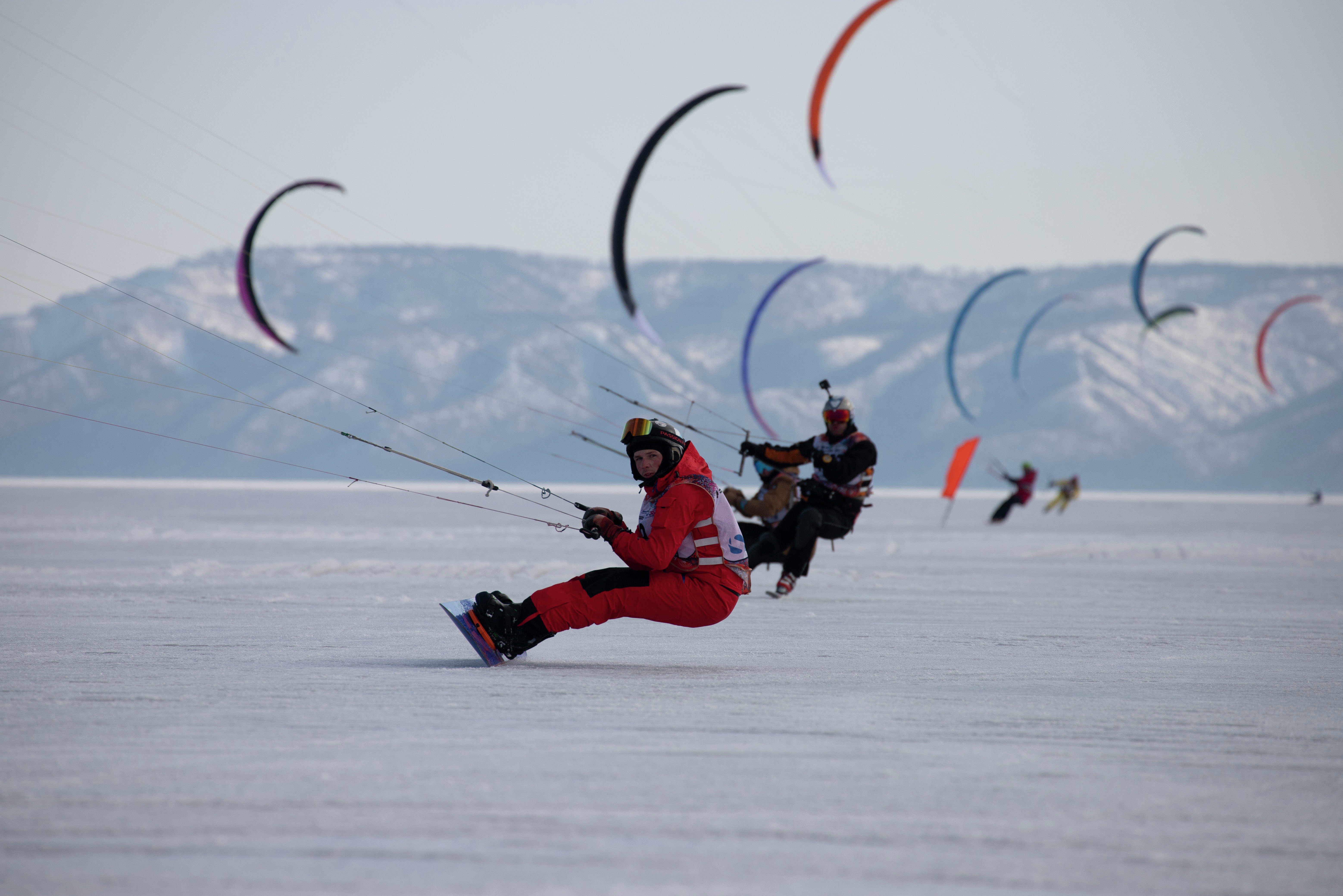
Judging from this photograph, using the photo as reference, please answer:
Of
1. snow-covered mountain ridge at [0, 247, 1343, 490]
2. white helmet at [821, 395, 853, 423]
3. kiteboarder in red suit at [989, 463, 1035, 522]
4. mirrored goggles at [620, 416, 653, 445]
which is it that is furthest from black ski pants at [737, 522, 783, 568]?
snow-covered mountain ridge at [0, 247, 1343, 490]

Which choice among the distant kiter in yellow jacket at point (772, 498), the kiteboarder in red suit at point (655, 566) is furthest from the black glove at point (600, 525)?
the distant kiter in yellow jacket at point (772, 498)

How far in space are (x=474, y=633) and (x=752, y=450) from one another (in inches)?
160

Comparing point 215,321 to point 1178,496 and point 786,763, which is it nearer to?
point 1178,496

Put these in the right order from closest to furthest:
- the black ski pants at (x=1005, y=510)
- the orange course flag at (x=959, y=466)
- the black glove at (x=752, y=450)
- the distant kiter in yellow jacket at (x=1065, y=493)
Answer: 1. the black glove at (x=752, y=450)
2. the orange course flag at (x=959, y=466)
3. the black ski pants at (x=1005, y=510)
4. the distant kiter in yellow jacket at (x=1065, y=493)

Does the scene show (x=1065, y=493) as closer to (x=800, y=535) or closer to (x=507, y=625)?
(x=800, y=535)

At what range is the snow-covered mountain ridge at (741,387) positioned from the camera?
146 metres

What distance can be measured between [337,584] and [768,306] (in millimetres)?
182434

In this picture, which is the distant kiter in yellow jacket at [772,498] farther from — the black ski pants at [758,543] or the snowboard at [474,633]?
the snowboard at [474,633]

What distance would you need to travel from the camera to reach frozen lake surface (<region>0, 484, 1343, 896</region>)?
297 cm

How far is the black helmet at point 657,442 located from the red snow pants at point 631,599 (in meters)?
0.46

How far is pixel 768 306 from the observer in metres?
190

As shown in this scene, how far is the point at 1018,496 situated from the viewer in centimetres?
2709

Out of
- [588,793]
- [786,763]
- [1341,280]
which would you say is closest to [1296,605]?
[786,763]

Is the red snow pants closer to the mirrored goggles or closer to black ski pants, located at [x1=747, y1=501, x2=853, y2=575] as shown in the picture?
the mirrored goggles
